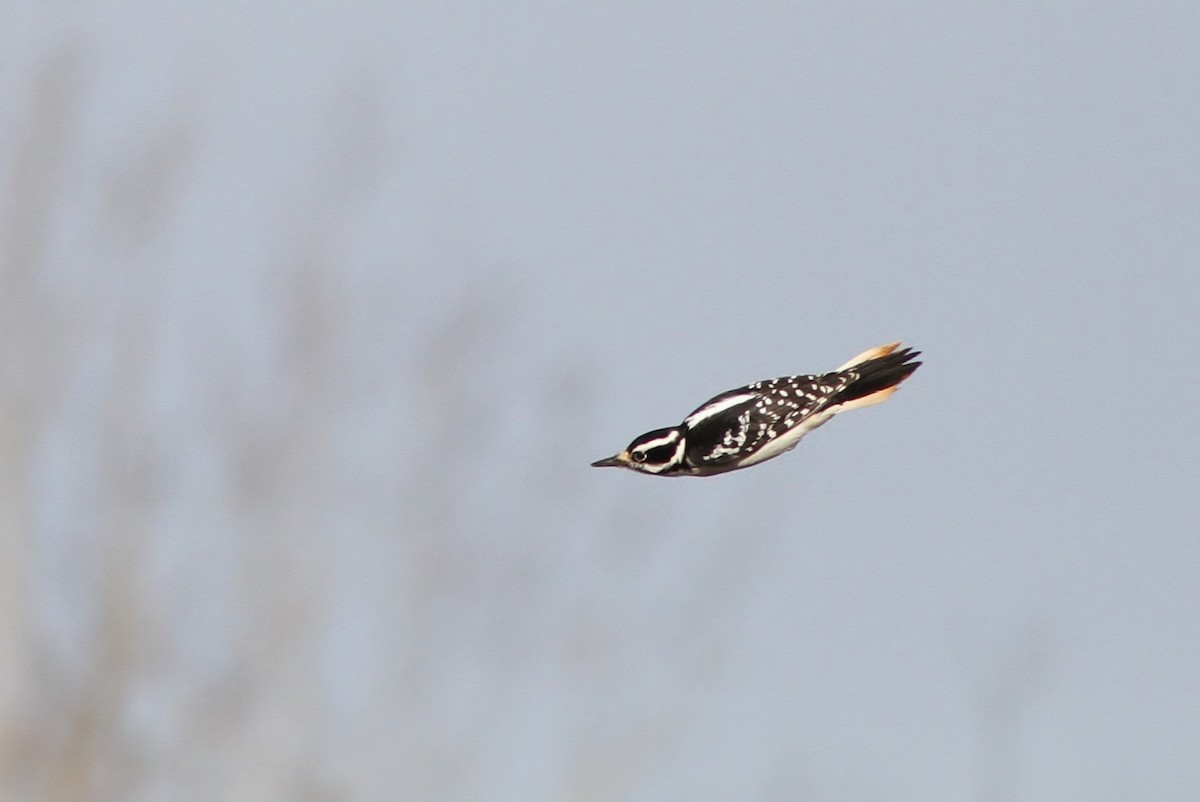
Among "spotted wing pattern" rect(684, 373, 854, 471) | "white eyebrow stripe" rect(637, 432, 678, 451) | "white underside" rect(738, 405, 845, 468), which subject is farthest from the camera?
"white underside" rect(738, 405, 845, 468)

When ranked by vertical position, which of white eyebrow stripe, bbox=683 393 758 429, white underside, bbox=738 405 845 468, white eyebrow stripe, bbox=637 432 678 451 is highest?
white eyebrow stripe, bbox=683 393 758 429

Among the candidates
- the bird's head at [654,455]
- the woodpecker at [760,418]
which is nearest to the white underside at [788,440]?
the woodpecker at [760,418]

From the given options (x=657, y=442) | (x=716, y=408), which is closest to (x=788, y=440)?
(x=716, y=408)

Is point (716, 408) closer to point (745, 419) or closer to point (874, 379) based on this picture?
point (745, 419)

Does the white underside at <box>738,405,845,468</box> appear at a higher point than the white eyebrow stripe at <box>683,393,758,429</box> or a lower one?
lower

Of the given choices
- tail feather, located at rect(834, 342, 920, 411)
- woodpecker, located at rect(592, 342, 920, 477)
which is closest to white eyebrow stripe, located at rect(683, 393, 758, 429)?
woodpecker, located at rect(592, 342, 920, 477)

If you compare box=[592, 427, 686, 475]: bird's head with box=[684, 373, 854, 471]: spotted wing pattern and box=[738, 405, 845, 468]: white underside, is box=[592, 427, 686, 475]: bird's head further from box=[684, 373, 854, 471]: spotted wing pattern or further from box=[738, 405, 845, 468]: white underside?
box=[738, 405, 845, 468]: white underside

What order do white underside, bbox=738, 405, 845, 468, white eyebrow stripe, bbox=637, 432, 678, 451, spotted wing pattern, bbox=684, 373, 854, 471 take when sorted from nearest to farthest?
white eyebrow stripe, bbox=637, 432, 678, 451 → spotted wing pattern, bbox=684, 373, 854, 471 → white underside, bbox=738, 405, 845, 468
